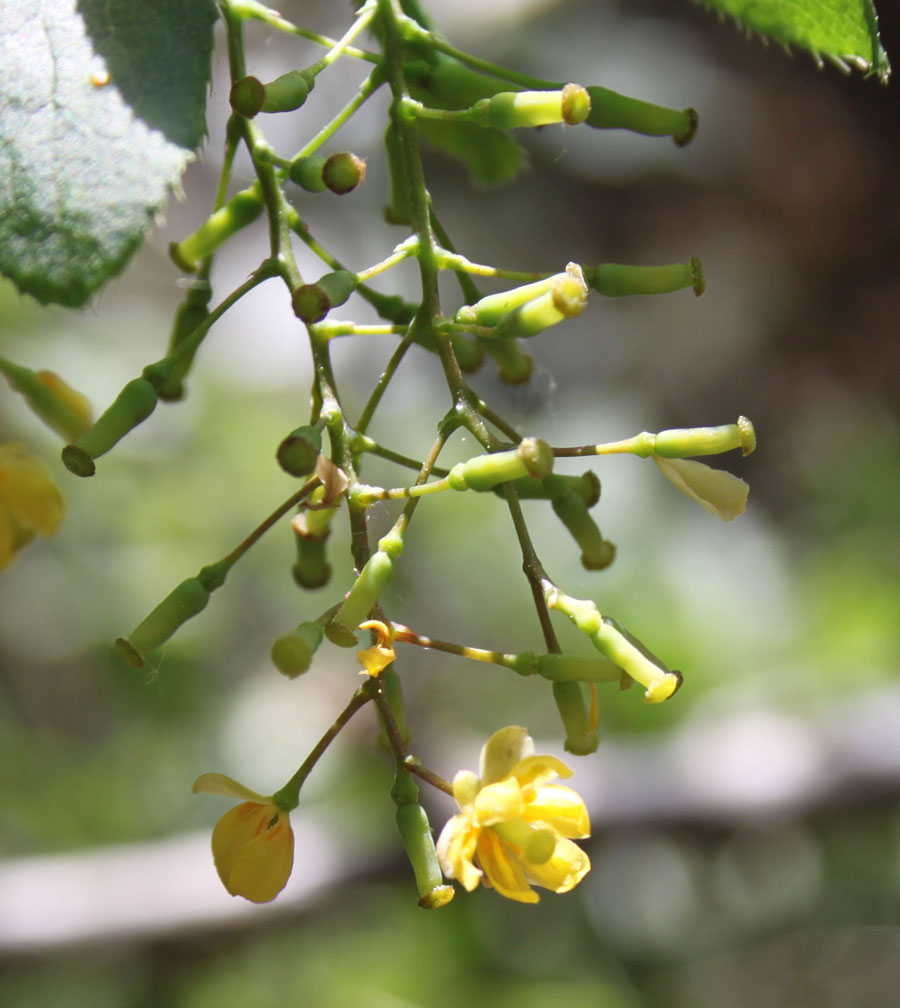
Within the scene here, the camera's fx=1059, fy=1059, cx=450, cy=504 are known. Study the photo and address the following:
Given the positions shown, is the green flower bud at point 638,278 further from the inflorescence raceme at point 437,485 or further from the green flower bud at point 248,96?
the green flower bud at point 248,96

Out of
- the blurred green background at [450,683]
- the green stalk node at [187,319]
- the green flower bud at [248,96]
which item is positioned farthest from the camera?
the blurred green background at [450,683]

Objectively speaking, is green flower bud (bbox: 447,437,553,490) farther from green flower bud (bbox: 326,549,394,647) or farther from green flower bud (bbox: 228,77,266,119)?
green flower bud (bbox: 228,77,266,119)

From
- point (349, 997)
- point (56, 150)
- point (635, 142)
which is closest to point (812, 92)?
point (635, 142)

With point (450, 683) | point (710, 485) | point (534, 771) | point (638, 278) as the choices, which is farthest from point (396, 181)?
point (450, 683)

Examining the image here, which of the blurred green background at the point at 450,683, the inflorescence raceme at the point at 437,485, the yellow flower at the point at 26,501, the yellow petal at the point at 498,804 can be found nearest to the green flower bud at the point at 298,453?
the inflorescence raceme at the point at 437,485

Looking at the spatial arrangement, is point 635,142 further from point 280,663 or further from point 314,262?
point 280,663

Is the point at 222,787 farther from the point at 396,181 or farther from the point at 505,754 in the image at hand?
the point at 396,181

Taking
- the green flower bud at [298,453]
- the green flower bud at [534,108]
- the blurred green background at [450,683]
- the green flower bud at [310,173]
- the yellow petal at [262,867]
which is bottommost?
Answer: the blurred green background at [450,683]
